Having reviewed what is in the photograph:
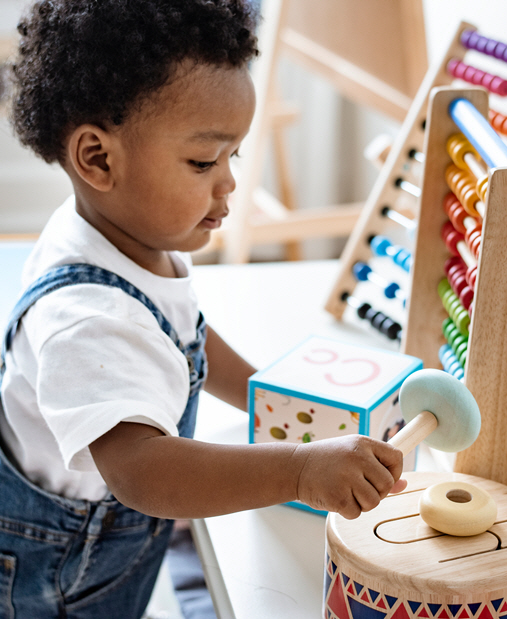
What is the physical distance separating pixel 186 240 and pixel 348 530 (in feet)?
0.95

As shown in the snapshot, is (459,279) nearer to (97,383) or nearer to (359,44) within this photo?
(97,383)

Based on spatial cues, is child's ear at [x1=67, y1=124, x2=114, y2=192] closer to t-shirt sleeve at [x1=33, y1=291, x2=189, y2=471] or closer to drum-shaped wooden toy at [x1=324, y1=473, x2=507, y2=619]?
t-shirt sleeve at [x1=33, y1=291, x2=189, y2=471]

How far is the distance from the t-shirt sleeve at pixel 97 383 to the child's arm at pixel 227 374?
0.22 meters

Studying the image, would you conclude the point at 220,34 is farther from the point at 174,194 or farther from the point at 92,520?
the point at 92,520

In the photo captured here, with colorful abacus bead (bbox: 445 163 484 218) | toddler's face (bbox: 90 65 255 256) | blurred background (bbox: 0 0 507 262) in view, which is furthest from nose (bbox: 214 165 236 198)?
blurred background (bbox: 0 0 507 262)

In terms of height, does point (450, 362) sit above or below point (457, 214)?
below

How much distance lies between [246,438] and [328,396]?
175mm

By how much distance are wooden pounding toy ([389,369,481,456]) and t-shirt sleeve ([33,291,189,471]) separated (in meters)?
0.16

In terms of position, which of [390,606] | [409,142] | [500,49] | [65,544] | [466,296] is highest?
[500,49]

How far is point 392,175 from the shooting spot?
92 cm

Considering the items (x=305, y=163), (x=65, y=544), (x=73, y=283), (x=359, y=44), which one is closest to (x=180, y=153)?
(x=73, y=283)

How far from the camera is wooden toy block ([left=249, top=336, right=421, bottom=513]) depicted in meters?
0.54

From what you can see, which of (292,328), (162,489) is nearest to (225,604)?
(162,489)

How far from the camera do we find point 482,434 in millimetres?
513
